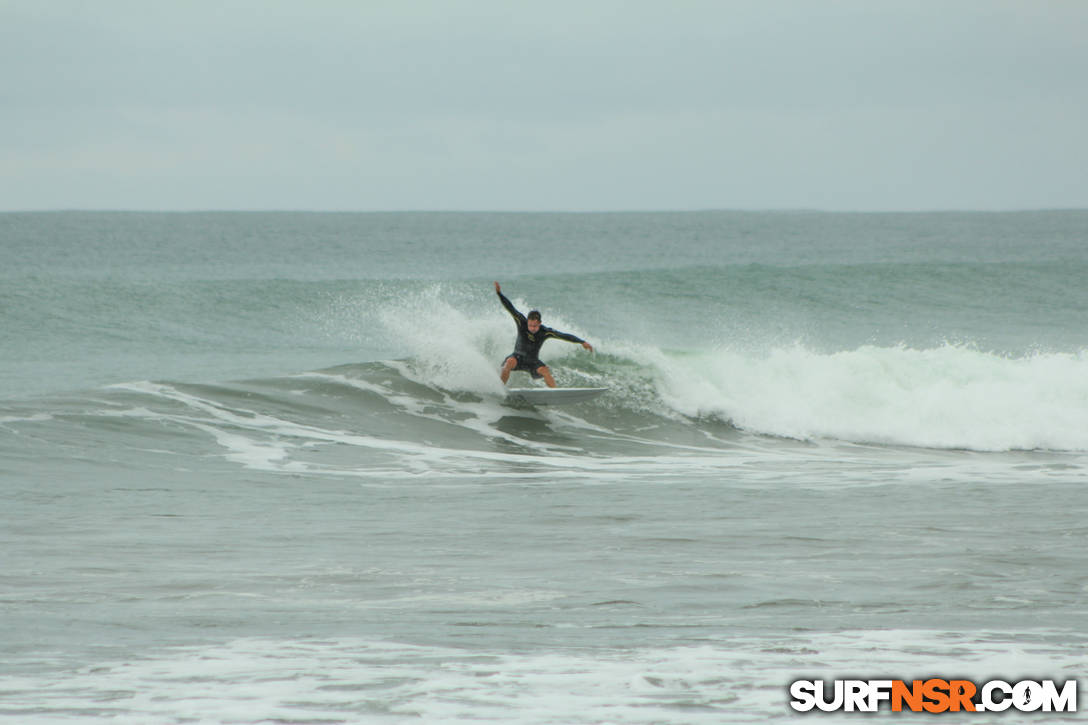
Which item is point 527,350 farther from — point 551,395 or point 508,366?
point 551,395

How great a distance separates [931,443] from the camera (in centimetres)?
1692

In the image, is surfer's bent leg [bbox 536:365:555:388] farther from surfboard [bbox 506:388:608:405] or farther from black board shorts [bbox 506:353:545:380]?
surfboard [bbox 506:388:608:405]

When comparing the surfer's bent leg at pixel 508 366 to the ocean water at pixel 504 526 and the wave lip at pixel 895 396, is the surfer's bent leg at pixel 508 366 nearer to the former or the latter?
the ocean water at pixel 504 526

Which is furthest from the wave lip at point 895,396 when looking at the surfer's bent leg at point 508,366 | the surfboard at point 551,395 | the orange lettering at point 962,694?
the orange lettering at point 962,694

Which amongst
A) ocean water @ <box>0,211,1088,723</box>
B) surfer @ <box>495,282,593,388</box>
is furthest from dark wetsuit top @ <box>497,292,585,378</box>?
ocean water @ <box>0,211,1088,723</box>

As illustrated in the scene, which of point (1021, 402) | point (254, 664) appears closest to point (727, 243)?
point (1021, 402)

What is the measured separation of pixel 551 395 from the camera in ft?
55.7

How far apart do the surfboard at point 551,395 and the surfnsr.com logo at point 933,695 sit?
1121 centimetres

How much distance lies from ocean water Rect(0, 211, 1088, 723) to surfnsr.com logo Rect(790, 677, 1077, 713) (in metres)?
0.11

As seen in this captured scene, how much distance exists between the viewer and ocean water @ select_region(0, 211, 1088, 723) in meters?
5.71

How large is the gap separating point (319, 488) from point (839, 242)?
80.6 metres

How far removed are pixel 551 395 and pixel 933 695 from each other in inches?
462

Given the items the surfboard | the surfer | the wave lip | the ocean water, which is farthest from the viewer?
the wave lip

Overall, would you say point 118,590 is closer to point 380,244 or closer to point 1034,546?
point 1034,546
